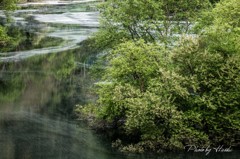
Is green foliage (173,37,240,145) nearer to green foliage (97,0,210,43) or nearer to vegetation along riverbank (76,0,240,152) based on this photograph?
vegetation along riverbank (76,0,240,152)

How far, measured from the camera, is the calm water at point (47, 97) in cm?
2869

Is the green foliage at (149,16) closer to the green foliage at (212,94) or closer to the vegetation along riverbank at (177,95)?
the vegetation along riverbank at (177,95)

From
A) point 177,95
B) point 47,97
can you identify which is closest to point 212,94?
point 177,95

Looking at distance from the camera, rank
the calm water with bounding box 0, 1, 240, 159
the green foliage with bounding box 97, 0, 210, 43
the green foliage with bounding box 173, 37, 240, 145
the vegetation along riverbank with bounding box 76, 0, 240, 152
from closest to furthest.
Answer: the calm water with bounding box 0, 1, 240, 159 < the vegetation along riverbank with bounding box 76, 0, 240, 152 < the green foliage with bounding box 173, 37, 240, 145 < the green foliage with bounding box 97, 0, 210, 43

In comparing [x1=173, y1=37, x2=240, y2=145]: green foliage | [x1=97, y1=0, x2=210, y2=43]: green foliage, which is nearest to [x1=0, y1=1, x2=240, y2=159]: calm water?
[x1=173, y1=37, x2=240, y2=145]: green foliage

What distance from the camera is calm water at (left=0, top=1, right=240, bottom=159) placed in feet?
94.1

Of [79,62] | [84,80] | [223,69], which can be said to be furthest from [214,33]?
[79,62]

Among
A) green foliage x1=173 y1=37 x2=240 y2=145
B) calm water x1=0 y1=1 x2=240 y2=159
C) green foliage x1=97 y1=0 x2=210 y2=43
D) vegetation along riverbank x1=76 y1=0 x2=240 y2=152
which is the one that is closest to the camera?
calm water x1=0 y1=1 x2=240 y2=159

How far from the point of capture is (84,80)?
161 ft

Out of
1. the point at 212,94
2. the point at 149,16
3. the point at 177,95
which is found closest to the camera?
the point at 212,94

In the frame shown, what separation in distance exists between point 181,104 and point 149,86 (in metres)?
2.32

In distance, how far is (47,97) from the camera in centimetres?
4206

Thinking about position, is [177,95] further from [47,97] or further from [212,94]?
[47,97]

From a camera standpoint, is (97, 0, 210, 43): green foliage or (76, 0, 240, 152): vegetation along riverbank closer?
(76, 0, 240, 152): vegetation along riverbank
